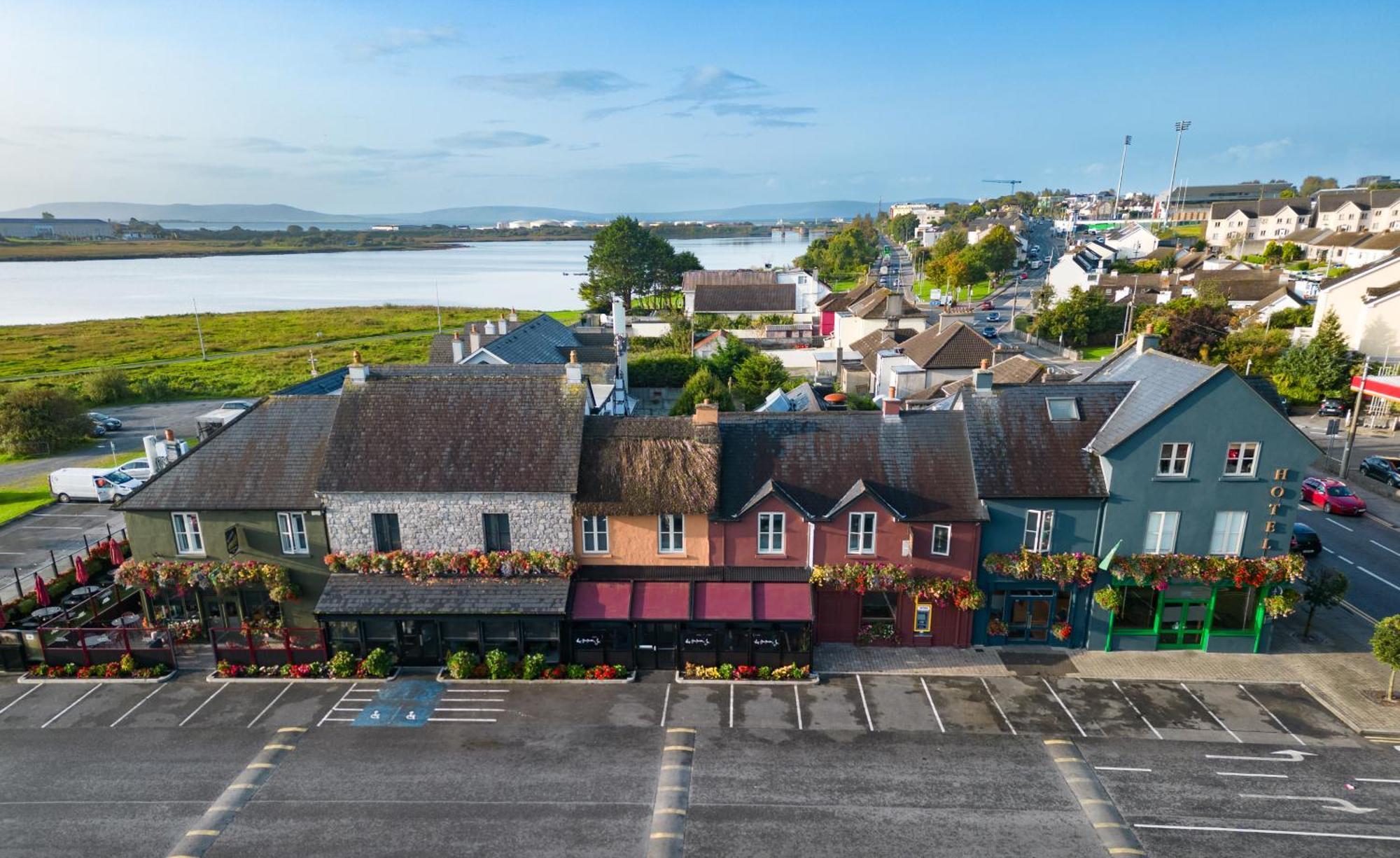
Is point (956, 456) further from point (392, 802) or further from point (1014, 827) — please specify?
point (392, 802)

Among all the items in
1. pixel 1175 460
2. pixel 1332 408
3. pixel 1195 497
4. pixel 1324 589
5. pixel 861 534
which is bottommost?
pixel 1324 589

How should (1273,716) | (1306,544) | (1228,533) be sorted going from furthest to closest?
1. (1306,544)
2. (1228,533)
3. (1273,716)

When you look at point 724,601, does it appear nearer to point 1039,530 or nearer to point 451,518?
point 451,518

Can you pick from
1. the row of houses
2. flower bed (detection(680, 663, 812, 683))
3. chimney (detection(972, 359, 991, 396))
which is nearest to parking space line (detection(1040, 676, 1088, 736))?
the row of houses

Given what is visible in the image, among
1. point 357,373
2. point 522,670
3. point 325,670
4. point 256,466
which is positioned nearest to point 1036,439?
point 522,670

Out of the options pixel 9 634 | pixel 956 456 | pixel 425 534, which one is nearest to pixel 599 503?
pixel 425 534

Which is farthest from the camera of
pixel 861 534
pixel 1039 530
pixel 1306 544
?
pixel 1306 544
